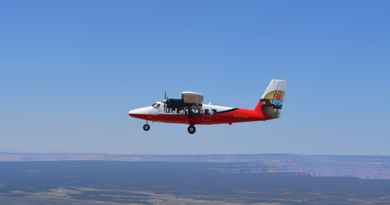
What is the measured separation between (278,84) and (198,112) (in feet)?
53.3

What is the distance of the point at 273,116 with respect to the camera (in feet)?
366

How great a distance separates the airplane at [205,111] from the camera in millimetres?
107312

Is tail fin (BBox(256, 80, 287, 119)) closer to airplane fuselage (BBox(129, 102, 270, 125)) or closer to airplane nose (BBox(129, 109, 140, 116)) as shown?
airplane fuselage (BBox(129, 102, 270, 125))

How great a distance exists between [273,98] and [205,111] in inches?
523

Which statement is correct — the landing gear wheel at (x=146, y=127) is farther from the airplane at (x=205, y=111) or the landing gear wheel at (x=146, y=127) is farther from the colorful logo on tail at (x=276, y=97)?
the colorful logo on tail at (x=276, y=97)

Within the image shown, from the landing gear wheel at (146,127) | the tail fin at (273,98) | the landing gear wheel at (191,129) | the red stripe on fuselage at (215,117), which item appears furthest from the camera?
the tail fin at (273,98)

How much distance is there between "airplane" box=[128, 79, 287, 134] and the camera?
10731cm

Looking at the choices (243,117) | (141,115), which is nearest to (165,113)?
(141,115)

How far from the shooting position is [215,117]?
10994 centimetres

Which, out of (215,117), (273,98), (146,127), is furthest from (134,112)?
(273,98)

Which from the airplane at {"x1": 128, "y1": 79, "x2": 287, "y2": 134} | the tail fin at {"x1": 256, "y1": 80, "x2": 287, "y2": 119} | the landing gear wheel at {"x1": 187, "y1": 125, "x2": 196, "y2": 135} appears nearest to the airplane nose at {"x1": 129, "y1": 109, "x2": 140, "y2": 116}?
the airplane at {"x1": 128, "y1": 79, "x2": 287, "y2": 134}

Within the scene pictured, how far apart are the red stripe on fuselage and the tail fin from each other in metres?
1.75

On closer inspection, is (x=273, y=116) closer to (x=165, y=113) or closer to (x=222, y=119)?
(x=222, y=119)

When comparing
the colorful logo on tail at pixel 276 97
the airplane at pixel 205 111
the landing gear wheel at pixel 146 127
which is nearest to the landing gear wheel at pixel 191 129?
the airplane at pixel 205 111
